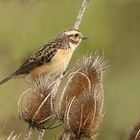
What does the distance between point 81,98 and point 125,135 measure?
1.51ft

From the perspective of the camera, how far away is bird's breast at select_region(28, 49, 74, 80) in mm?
9633

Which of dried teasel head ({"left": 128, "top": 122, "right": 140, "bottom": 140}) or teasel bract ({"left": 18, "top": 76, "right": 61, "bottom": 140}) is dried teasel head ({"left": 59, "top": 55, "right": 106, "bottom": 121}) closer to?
teasel bract ({"left": 18, "top": 76, "right": 61, "bottom": 140})

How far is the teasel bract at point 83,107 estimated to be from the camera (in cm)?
744

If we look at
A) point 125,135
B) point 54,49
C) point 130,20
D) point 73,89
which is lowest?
point 125,135

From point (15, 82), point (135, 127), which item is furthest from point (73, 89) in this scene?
point (15, 82)

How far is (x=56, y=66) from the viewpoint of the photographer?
9891 millimetres

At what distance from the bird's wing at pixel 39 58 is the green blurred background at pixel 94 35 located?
18.0 feet

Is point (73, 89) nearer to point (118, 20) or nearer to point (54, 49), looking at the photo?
point (54, 49)

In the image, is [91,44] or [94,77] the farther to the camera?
[91,44]

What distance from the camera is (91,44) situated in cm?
1953

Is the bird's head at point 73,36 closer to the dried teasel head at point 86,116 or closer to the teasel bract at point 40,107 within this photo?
the teasel bract at point 40,107

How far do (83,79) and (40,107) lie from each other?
1.44ft

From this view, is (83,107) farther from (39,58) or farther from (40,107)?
(39,58)

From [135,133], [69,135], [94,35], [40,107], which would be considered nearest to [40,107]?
[40,107]
